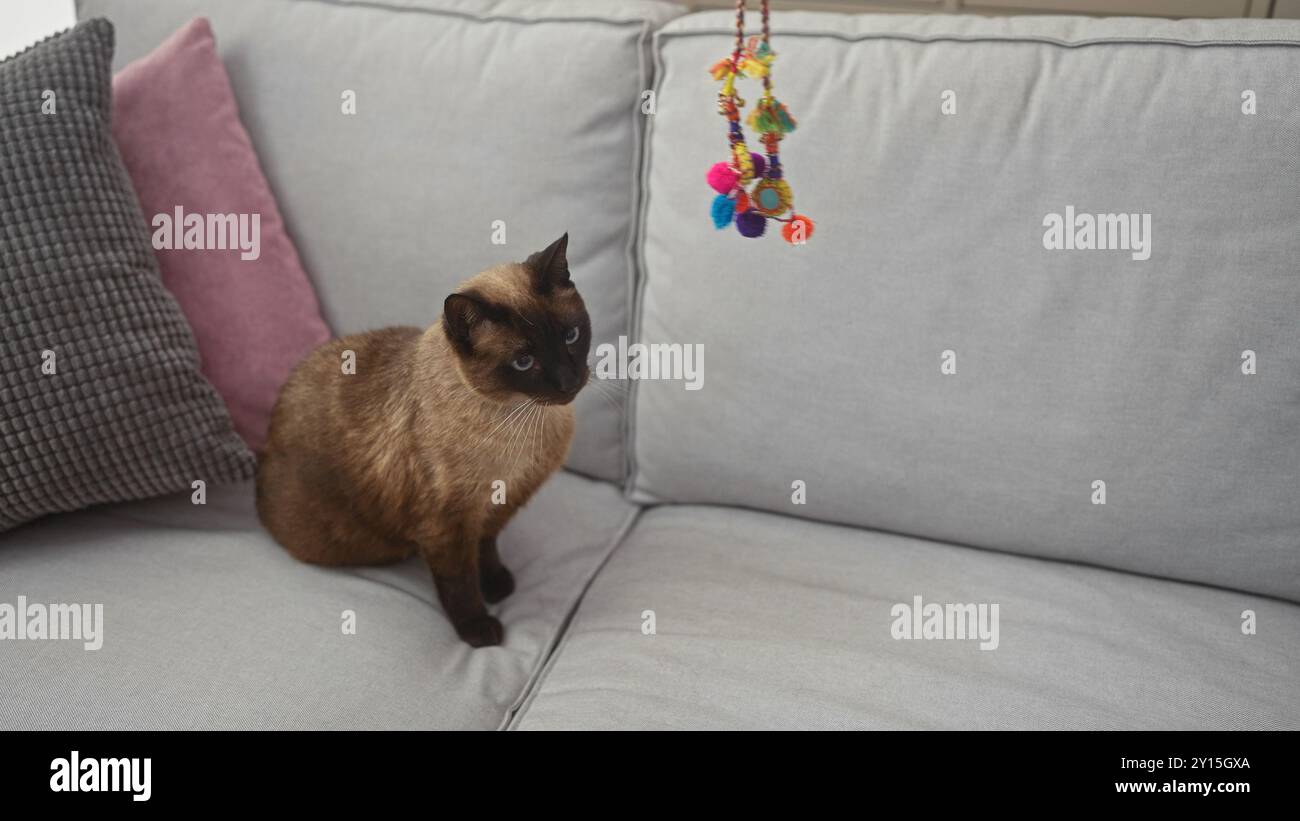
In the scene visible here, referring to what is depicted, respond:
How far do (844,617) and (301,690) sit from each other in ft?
2.08

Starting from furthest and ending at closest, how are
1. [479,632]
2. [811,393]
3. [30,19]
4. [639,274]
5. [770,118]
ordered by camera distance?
[30,19] < [639,274] < [811,393] < [479,632] < [770,118]

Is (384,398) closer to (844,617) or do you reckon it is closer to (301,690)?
(301,690)

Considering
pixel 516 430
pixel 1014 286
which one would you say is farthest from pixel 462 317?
pixel 1014 286

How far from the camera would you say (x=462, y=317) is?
3.41ft

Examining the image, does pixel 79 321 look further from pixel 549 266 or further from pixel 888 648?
pixel 888 648

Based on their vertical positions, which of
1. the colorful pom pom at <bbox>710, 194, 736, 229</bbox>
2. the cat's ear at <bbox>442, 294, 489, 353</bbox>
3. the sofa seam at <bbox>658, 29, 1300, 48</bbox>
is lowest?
the cat's ear at <bbox>442, 294, 489, 353</bbox>

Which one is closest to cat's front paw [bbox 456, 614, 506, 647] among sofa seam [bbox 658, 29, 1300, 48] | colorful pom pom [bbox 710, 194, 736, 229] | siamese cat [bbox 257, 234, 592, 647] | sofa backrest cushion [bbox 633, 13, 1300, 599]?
siamese cat [bbox 257, 234, 592, 647]

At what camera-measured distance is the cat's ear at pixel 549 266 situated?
1.08m

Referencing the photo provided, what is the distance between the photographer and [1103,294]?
3.91 ft

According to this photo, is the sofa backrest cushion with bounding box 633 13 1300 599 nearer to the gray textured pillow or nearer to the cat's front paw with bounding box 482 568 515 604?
the cat's front paw with bounding box 482 568 515 604

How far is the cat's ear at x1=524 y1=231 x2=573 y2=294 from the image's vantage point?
42.3 inches

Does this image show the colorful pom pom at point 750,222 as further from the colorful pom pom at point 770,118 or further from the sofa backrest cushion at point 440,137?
the sofa backrest cushion at point 440,137

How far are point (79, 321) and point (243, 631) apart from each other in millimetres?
425

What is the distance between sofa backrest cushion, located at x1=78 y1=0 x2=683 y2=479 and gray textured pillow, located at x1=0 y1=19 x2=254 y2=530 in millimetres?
245
